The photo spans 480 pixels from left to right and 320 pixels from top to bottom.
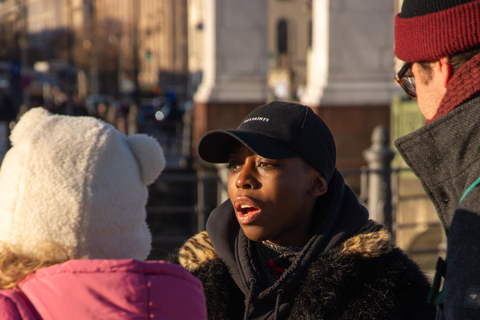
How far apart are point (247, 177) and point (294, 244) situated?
0.30 m

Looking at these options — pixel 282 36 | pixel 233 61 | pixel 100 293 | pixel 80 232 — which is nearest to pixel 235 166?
pixel 80 232

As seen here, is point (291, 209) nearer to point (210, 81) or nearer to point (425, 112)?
point (425, 112)

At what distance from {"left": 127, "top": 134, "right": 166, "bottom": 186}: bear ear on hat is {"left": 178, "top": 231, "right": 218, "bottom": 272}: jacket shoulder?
518 millimetres

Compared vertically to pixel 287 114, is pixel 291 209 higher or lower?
lower

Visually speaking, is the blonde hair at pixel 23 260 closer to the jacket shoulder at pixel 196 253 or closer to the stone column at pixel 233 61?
the jacket shoulder at pixel 196 253

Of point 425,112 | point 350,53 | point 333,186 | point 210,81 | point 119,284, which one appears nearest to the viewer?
point 119,284

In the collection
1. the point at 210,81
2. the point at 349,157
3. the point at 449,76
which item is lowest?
the point at 349,157

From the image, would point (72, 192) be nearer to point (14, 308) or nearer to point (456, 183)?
point (14, 308)

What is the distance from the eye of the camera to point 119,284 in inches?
70.7

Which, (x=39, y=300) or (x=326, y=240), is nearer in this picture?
(x=39, y=300)

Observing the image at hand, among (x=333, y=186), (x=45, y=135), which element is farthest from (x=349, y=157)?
(x=45, y=135)

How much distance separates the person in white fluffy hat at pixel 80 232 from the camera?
1.80 metres

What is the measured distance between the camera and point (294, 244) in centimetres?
253

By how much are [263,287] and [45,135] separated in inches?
34.3
